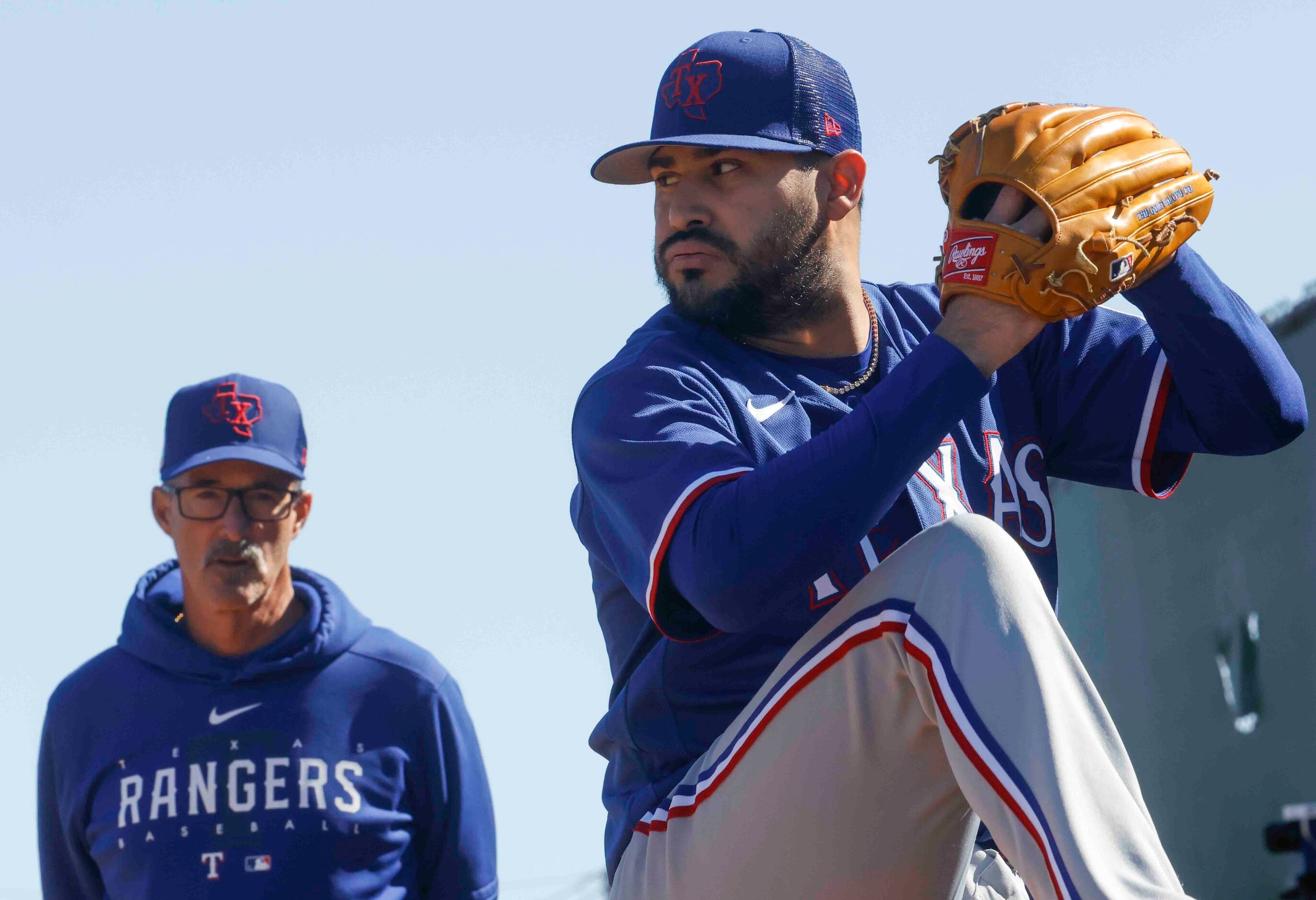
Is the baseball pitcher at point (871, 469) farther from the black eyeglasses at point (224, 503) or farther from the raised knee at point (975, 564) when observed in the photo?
A: the black eyeglasses at point (224, 503)

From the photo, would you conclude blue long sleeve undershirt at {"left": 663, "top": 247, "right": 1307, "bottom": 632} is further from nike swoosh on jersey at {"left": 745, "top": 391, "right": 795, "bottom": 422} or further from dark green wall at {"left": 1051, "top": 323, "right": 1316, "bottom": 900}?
dark green wall at {"left": 1051, "top": 323, "right": 1316, "bottom": 900}

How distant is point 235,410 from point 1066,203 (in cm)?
242

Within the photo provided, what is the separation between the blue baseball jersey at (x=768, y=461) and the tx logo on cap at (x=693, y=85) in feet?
1.30

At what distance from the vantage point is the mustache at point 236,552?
423 cm

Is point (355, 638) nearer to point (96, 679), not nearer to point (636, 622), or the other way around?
point (96, 679)

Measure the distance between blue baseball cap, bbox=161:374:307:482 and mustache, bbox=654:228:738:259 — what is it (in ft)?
5.25

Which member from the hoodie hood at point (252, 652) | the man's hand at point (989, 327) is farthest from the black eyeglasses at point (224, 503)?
the man's hand at point (989, 327)

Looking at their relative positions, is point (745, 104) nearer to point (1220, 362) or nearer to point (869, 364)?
point (869, 364)

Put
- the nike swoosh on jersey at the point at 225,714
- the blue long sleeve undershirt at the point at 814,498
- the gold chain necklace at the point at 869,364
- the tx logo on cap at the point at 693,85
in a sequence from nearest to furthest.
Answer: the blue long sleeve undershirt at the point at 814,498 → the gold chain necklace at the point at 869,364 → the tx logo on cap at the point at 693,85 → the nike swoosh on jersey at the point at 225,714

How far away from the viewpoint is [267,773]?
3.94 metres

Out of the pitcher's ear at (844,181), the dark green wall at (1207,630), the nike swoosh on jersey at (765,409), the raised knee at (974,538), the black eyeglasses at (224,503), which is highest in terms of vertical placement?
the pitcher's ear at (844,181)

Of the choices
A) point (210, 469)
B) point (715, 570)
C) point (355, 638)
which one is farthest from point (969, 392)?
point (210, 469)

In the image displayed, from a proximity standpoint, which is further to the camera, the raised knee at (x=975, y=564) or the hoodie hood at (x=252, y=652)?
the hoodie hood at (x=252, y=652)

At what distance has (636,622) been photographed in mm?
3020
